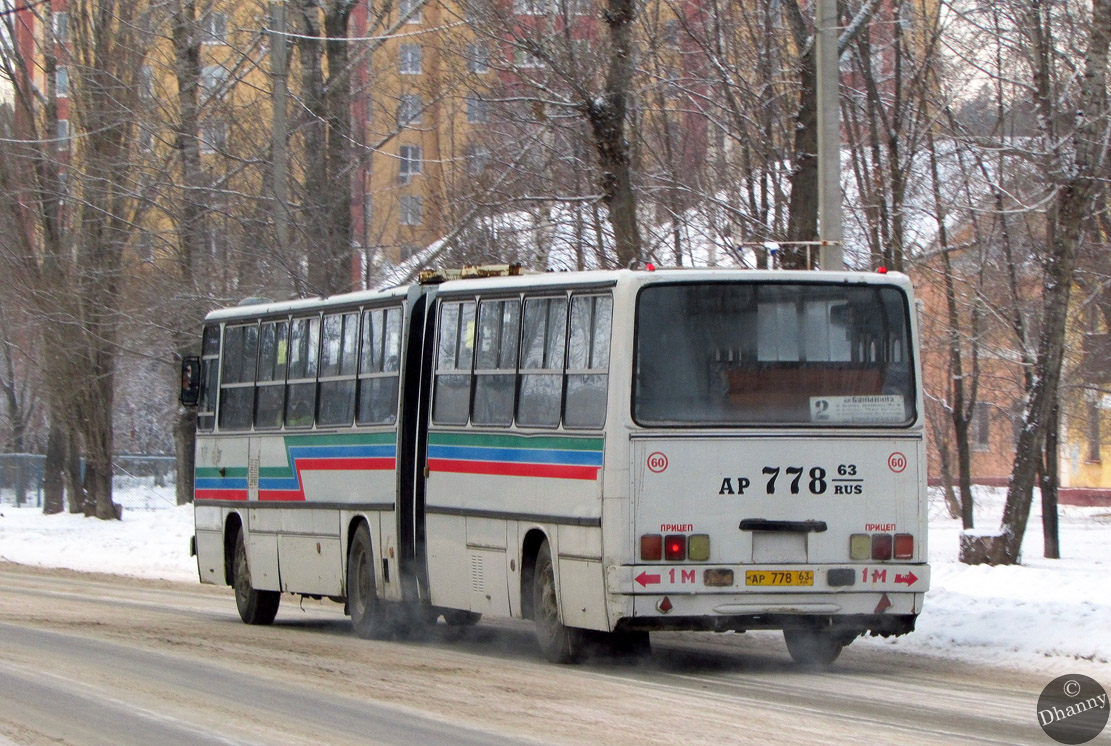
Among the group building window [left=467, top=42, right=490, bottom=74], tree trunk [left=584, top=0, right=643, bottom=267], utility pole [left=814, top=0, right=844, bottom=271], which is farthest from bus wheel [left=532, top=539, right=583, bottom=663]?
building window [left=467, top=42, right=490, bottom=74]

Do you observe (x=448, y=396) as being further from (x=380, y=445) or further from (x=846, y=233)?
(x=846, y=233)

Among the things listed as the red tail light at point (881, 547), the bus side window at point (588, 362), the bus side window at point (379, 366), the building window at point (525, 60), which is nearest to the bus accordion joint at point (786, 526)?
the red tail light at point (881, 547)

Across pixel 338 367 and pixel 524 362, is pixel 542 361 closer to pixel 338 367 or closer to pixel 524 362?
pixel 524 362

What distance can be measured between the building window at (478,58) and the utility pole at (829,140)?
7.02 m

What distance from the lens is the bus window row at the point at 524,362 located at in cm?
1249

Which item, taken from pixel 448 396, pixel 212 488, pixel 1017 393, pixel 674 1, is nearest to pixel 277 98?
pixel 674 1

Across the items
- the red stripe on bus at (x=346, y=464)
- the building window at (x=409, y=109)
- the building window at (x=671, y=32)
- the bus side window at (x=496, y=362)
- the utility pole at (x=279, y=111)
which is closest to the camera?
the bus side window at (x=496, y=362)

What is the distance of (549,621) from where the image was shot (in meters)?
12.9

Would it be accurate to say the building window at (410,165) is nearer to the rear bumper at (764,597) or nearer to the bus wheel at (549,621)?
the bus wheel at (549,621)

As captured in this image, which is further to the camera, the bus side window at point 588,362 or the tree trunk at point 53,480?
the tree trunk at point 53,480

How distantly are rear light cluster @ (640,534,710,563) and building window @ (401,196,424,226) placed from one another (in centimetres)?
1965

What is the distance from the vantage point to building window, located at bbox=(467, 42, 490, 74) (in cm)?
2308

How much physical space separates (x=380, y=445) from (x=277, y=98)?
1099 cm

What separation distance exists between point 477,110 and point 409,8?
744 centimetres
